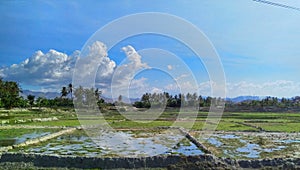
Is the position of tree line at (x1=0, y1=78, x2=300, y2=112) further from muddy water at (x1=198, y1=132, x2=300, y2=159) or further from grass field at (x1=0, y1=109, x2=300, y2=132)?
muddy water at (x1=198, y1=132, x2=300, y2=159)

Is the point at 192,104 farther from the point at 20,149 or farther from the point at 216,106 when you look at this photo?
the point at 20,149

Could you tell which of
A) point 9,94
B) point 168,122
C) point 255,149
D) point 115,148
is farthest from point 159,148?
point 9,94

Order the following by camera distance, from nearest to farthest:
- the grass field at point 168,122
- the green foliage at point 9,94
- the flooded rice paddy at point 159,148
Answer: the flooded rice paddy at point 159,148 → the grass field at point 168,122 → the green foliage at point 9,94

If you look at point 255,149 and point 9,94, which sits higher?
point 9,94

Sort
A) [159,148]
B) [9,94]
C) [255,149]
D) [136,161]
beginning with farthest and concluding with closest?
[9,94] < [255,149] < [159,148] < [136,161]

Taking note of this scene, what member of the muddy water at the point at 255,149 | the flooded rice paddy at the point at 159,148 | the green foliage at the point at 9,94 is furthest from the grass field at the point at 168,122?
the green foliage at the point at 9,94

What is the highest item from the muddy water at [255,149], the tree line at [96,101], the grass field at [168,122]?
the tree line at [96,101]

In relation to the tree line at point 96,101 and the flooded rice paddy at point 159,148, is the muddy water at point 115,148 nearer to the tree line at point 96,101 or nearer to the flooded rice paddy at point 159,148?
the flooded rice paddy at point 159,148

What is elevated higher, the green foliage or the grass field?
the green foliage

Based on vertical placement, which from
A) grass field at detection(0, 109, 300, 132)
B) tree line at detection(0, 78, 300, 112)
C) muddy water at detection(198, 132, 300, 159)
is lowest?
muddy water at detection(198, 132, 300, 159)

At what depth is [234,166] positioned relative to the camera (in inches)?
356

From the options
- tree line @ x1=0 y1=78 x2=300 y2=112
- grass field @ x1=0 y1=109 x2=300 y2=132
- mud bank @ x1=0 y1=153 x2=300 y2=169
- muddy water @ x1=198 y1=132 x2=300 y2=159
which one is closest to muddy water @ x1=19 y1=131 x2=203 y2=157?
muddy water @ x1=198 y1=132 x2=300 y2=159

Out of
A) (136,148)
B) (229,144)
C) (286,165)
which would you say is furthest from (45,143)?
(286,165)

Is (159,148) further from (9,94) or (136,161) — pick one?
(9,94)
